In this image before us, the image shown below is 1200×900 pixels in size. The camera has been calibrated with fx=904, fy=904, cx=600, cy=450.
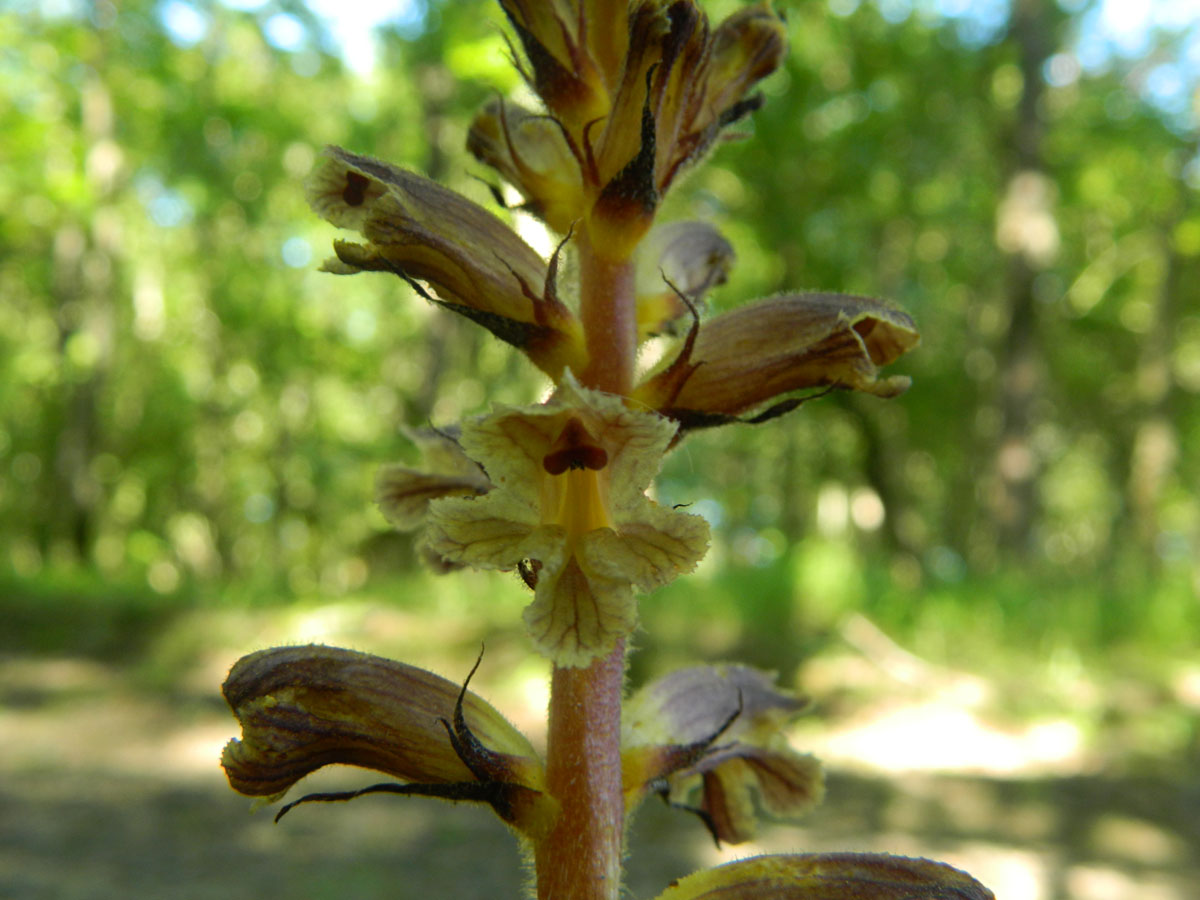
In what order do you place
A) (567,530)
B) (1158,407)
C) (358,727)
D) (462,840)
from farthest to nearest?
(1158,407) → (462,840) → (358,727) → (567,530)

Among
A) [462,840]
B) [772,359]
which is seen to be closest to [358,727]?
[772,359]

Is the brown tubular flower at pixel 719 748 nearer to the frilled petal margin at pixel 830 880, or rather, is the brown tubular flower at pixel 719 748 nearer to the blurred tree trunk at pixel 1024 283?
the frilled petal margin at pixel 830 880

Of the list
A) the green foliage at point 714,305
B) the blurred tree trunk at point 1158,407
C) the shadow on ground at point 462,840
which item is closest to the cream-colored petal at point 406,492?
the green foliage at point 714,305

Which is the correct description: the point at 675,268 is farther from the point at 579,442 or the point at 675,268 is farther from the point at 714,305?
the point at 714,305

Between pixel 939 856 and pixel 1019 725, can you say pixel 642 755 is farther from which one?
pixel 1019 725

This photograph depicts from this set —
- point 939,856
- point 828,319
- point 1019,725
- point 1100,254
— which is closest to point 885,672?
point 1019,725

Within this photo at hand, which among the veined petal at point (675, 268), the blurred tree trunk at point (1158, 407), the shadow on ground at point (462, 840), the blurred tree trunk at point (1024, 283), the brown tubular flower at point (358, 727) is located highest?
the blurred tree trunk at point (1158, 407)

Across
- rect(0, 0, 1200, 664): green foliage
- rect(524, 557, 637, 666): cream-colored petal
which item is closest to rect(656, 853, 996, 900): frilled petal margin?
rect(524, 557, 637, 666): cream-colored petal

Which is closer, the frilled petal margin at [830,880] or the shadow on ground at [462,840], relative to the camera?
the frilled petal margin at [830,880]
